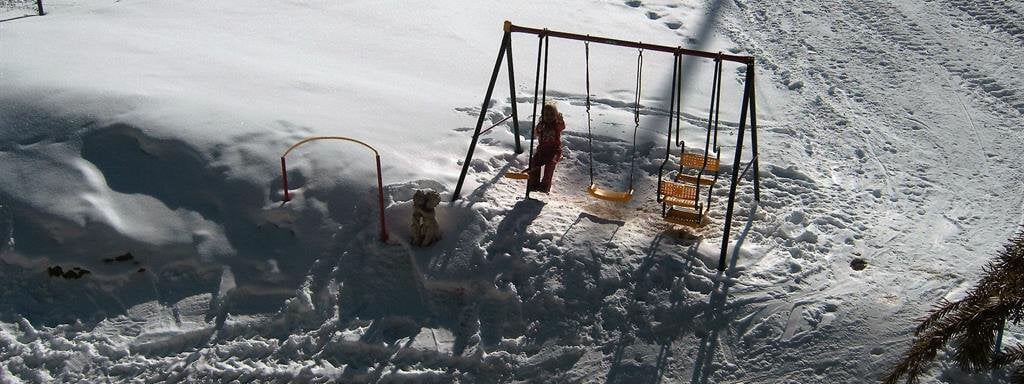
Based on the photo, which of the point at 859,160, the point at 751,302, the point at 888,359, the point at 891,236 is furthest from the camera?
the point at 859,160

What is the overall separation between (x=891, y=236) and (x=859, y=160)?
1.41 meters

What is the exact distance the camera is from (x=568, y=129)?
27.9 feet

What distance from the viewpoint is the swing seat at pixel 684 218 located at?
269 inches

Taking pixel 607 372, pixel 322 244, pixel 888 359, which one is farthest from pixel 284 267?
pixel 888 359

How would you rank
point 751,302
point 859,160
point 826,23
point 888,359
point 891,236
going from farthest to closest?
point 826,23 < point 859,160 < point 891,236 < point 751,302 < point 888,359

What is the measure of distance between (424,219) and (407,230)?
0.31 metres

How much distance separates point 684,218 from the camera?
6906 millimetres

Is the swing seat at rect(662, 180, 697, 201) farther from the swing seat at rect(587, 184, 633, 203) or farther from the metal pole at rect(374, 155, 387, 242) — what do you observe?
the metal pole at rect(374, 155, 387, 242)

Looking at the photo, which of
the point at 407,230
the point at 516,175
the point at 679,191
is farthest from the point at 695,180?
the point at 407,230

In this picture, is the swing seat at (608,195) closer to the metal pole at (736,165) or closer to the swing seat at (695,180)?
the swing seat at (695,180)

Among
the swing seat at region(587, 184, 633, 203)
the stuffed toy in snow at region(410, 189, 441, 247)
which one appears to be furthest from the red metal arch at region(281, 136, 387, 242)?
the swing seat at region(587, 184, 633, 203)

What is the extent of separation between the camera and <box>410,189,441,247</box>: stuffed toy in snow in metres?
6.60

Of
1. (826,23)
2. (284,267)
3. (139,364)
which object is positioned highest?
(826,23)

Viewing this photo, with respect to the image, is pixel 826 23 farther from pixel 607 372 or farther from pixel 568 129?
pixel 607 372
